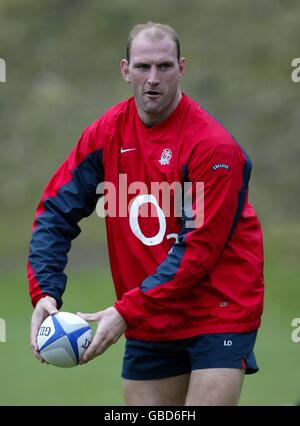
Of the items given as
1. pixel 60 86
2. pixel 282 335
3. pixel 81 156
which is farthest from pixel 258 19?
pixel 81 156

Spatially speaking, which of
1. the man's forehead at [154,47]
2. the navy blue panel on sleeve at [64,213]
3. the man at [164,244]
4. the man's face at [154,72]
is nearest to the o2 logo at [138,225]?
the man at [164,244]

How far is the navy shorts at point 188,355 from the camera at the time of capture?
4598 mm

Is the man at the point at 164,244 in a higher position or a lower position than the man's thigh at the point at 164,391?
higher

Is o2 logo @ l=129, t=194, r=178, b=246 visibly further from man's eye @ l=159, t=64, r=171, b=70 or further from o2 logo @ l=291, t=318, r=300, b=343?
o2 logo @ l=291, t=318, r=300, b=343

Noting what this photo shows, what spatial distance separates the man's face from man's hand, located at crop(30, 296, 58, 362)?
3.14 ft

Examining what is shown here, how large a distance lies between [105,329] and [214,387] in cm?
55

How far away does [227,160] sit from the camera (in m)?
4.59

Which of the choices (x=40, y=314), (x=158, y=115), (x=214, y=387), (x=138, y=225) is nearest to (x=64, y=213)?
(x=138, y=225)

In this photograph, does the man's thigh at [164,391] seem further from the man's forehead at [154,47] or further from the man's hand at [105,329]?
the man's forehead at [154,47]

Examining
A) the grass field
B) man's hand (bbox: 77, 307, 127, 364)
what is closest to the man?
man's hand (bbox: 77, 307, 127, 364)

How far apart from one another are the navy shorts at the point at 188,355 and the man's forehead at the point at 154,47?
1.25 meters

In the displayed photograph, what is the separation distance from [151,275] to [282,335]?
5.82 metres

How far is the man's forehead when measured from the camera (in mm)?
4699
